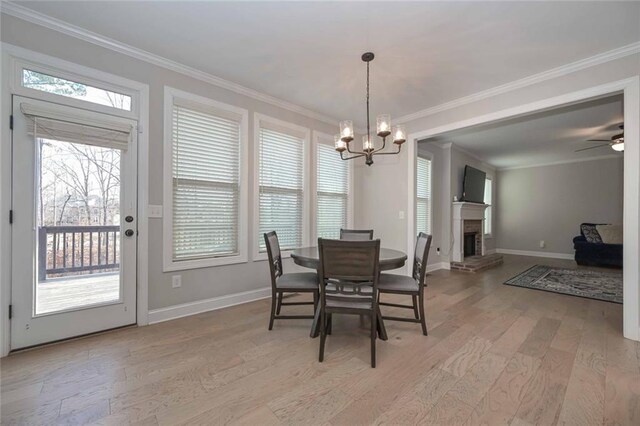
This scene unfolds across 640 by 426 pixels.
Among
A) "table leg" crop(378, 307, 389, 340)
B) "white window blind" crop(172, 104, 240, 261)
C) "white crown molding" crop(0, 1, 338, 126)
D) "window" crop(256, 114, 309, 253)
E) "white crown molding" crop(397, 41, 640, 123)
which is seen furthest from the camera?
"window" crop(256, 114, 309, 253)

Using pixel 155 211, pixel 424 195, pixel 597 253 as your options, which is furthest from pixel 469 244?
pixel 155 211

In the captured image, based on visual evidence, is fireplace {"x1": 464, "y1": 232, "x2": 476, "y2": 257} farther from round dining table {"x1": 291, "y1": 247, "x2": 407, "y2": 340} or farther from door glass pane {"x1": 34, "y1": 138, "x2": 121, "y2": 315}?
door glass pane {"x1": 34, "y1": 138, "x2": 121, "y2": 315}

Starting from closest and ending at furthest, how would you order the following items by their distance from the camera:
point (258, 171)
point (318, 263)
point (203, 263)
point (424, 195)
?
1. point (318, 263)
2. point (203, 263)
3. point (258, 171)
4. point (424, 195)

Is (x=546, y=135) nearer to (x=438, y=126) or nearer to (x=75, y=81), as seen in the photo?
(x=438, y=126)

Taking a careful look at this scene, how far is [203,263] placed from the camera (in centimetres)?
292

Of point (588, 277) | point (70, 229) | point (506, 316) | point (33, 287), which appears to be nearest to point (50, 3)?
point (70, 229)

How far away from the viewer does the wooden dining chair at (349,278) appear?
186 cm

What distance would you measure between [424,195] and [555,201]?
4415 mm

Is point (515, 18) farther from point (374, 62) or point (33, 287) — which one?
point (33, 287)

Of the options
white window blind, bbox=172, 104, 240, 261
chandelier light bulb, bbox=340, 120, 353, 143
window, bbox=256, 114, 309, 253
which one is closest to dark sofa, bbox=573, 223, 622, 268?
window, bbox=256, 114, 309, 253

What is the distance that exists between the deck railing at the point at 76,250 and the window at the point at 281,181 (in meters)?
1.50

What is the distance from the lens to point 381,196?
445cm

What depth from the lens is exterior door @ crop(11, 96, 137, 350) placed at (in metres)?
2.04

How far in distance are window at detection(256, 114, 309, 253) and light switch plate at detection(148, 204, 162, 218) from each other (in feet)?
3.62
